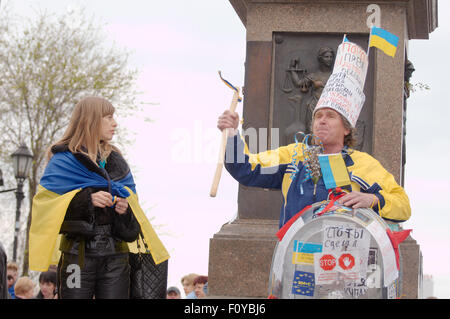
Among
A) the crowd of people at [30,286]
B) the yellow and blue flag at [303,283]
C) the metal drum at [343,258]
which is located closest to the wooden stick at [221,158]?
the metal drum at [343,258]

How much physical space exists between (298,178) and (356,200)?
1.76 ft

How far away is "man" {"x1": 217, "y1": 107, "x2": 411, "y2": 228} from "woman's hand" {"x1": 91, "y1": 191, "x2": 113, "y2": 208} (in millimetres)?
768

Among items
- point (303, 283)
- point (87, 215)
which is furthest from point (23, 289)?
point (303, 283)

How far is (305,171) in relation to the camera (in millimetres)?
4934

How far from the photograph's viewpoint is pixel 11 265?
32.9ft

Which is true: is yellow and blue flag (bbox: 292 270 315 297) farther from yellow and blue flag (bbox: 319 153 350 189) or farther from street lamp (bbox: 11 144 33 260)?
street lamp (bbox: 11 144 33 260)

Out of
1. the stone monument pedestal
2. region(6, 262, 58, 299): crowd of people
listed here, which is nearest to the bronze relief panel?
the stone monument pedestal

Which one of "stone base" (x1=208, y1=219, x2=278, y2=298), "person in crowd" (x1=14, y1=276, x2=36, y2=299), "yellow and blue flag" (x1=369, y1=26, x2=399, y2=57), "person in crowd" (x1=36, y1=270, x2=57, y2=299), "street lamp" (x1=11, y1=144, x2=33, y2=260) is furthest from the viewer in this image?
"street lamp" (x1=11, y1=144, x2=33, y2=260)

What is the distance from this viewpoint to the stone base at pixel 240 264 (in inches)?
288

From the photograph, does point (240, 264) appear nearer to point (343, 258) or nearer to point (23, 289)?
point (343, 258)

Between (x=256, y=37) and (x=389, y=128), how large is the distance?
1482 millimetres

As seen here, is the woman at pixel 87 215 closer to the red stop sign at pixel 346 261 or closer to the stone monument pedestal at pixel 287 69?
the red stop sign at pixel 346 261

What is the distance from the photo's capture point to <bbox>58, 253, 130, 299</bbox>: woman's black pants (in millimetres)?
5148
